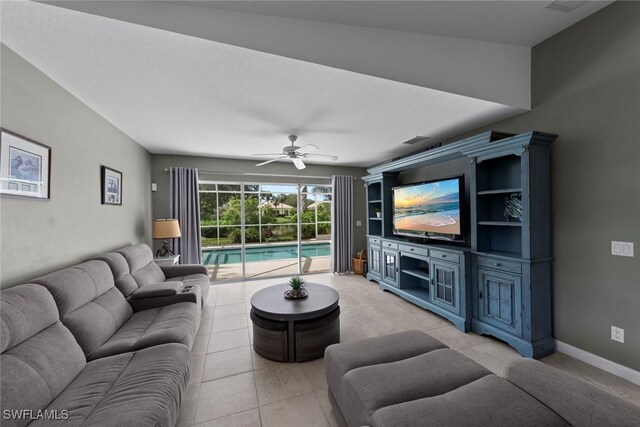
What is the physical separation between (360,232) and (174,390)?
5.12 meters

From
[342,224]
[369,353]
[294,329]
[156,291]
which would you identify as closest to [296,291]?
[294,329]

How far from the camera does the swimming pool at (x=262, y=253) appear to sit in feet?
23.1

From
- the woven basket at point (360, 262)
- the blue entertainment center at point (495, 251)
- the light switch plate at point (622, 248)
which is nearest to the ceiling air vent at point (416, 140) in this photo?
the blue entertainment center at point (495, 251)

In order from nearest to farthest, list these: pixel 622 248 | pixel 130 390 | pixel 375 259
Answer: pixel 130 390 → pixel 622 248 → pixel 375 259

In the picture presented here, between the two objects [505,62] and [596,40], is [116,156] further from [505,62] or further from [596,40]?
[596,40]

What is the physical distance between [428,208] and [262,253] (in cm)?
534

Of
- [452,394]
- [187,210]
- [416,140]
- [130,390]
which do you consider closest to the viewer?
[452,394]

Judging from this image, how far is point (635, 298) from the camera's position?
2.03 m

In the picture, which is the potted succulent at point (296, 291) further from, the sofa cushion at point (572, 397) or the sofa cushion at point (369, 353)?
the sofa cushion at point (572, 397)

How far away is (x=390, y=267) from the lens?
14.6 feet

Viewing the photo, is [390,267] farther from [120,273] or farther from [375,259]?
[120,273]

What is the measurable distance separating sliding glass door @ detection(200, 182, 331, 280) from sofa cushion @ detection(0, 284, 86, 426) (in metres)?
3.67

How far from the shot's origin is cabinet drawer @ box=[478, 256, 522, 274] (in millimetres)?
2528

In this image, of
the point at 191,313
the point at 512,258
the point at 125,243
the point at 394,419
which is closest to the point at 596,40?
the point at 512,258
